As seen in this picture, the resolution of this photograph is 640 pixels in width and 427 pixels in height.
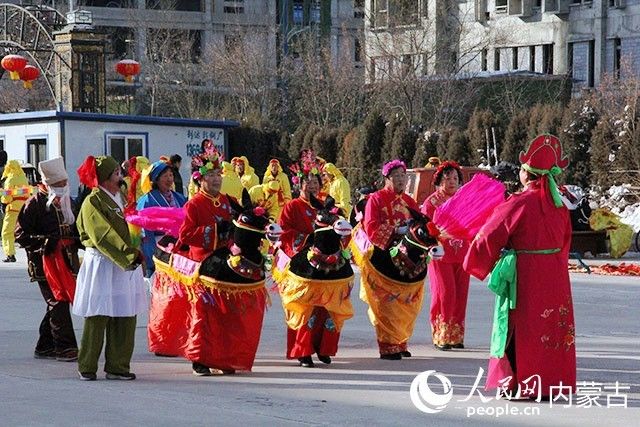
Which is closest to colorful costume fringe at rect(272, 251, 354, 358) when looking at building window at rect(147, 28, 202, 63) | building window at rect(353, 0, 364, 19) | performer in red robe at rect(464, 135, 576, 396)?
performer in red robe at rect(464, 135, 576, 396)

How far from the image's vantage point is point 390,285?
1212 cm

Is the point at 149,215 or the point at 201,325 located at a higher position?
the point at 149,215

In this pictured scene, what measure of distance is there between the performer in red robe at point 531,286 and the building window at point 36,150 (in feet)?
66.7

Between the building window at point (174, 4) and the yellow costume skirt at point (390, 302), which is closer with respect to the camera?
the yellow costume skirt at point (390, 302)

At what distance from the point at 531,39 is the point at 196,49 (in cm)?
1837

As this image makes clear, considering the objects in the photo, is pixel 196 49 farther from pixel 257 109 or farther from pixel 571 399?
pixel 571 399

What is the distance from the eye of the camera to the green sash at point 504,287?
30.9 ft

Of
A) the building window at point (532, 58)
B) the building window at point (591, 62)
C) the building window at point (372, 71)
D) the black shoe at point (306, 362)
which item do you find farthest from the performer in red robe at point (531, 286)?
the building window at point (532, 58)

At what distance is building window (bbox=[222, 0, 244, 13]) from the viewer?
65312 mm

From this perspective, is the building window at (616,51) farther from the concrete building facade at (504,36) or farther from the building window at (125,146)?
the building window at (125,146)

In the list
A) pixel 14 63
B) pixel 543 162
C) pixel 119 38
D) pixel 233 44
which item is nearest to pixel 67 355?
pixel 543 162

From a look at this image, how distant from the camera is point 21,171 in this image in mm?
24234

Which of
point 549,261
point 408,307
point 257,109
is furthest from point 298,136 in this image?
point 549,261

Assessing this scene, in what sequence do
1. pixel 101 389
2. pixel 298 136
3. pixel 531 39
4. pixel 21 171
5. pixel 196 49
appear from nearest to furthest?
1. pixel 101 389
2. pixel 21 171
3. pixel 298 136
4. pixel 531 39
5. pixel 196 49
